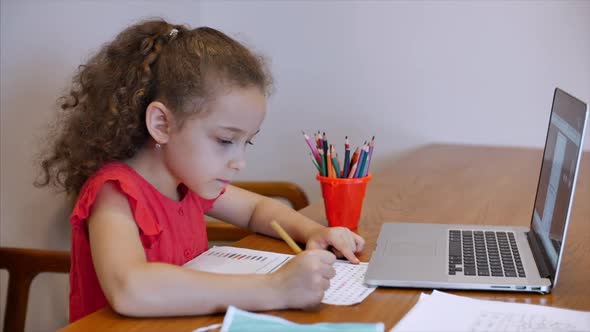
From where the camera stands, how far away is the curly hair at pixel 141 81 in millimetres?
1183

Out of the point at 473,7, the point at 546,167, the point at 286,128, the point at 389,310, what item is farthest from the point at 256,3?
the point at 389,310

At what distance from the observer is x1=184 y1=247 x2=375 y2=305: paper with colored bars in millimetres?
1045

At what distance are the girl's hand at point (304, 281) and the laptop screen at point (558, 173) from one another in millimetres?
319

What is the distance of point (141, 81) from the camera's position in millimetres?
1188

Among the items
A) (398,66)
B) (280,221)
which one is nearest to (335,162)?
(280,221)

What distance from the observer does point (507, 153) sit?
2.20 meters

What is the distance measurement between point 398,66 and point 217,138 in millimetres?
1257

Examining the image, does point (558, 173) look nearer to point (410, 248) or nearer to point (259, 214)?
point (410, 248)

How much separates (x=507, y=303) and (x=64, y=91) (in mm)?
1092

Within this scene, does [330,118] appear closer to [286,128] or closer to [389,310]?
[286,128]

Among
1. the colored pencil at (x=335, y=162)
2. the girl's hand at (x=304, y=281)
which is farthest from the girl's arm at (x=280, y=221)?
the girl's hand at (x=304, y=281)

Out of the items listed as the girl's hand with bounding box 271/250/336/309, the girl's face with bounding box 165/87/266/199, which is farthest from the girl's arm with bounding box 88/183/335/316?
the girl's face with bounding box 165/87/266/199

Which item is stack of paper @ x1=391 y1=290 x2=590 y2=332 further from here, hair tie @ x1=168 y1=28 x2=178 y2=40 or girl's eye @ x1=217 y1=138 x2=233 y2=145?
hair tie @ x1=168 y1=28 x2=178 y2=40

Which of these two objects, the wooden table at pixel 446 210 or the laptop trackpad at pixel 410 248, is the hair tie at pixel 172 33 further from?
the laptop trackpad at pixel 410 248
